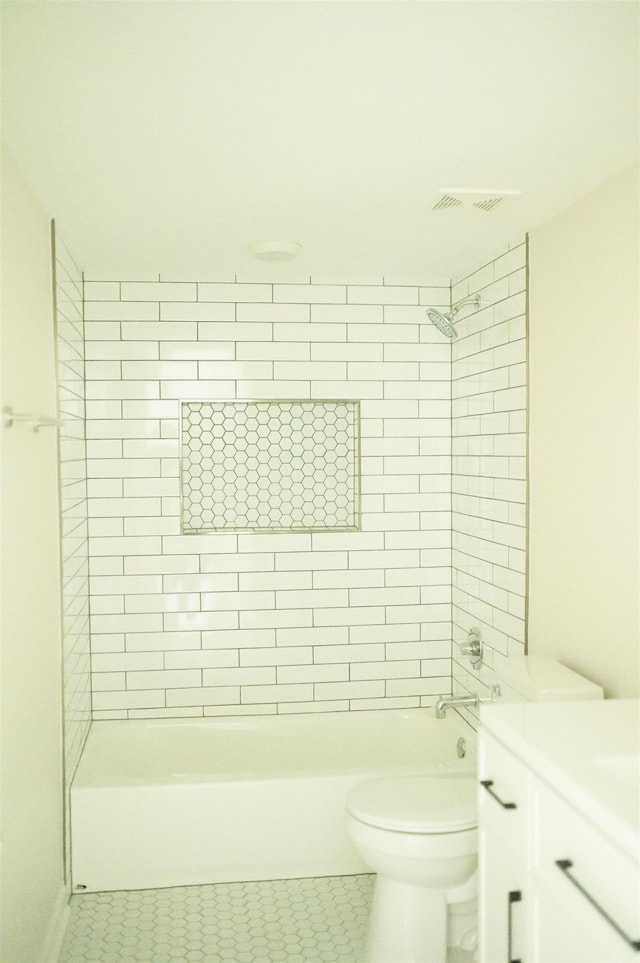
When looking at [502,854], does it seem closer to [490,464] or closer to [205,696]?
[490,464]

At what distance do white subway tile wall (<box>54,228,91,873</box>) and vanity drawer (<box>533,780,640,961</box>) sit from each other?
6.15 feet

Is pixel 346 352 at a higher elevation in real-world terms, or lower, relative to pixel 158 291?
lower

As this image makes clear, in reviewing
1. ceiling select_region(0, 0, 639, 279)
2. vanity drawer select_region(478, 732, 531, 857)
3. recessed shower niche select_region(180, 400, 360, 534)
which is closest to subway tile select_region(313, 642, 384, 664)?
recessed shower niche select_region(180, 400, 360, 534)

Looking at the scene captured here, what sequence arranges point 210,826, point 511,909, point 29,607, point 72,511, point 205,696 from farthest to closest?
point 205,696 → point 72,511 → point 210,826 → point 29,607 → point 511,909

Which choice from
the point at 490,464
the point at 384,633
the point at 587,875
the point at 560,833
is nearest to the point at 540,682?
the point at 560,833

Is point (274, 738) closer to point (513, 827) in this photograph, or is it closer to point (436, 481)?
point (436, 481)

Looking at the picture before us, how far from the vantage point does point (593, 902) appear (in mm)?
1303

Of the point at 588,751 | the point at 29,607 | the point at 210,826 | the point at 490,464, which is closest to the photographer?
the point at 588,751

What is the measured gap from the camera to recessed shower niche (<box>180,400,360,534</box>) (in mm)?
3609

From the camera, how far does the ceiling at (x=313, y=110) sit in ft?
4.85

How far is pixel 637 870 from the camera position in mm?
1203

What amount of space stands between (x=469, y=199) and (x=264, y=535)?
1828 millimetres

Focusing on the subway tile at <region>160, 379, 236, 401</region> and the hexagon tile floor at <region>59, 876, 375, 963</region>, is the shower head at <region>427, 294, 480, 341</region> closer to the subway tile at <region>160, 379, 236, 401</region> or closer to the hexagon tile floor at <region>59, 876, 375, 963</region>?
the subway tile at <region>160, 379, 236, 401</region>

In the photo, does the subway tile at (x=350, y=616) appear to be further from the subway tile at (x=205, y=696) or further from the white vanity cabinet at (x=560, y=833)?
the white vanity cabinet at (x=560, y=833)
